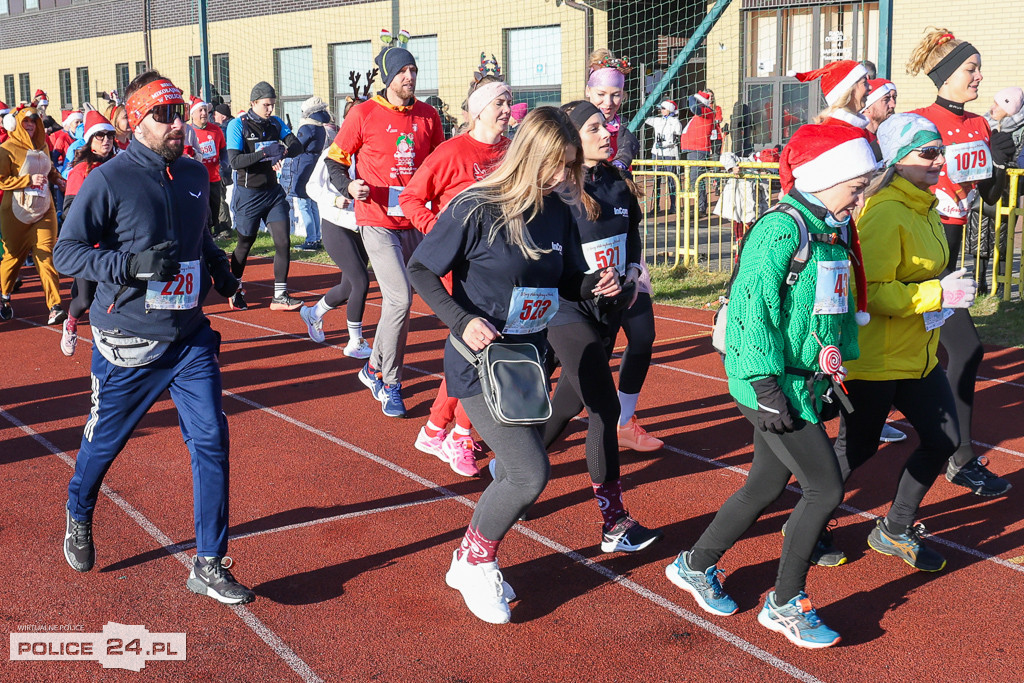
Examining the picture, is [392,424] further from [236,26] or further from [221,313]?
[236,26]

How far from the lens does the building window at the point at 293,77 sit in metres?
28.1

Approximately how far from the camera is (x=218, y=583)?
4.25 metres

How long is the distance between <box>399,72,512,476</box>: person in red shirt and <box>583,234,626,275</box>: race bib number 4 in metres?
1.10

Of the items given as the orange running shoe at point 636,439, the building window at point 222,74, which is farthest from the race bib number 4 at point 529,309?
the building window at point 222,74

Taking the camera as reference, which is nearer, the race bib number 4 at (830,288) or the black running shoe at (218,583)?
the race bib number 4 at (830,288)

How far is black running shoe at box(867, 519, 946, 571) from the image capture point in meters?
4.61

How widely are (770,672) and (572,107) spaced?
272cm

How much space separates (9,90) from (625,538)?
41589 mm

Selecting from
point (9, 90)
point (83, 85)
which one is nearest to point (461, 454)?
point (83, 85)

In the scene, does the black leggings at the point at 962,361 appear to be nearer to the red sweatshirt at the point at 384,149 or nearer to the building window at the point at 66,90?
the red sweatshirt at the point at 384,149

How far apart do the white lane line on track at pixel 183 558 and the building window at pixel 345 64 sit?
21044 mm

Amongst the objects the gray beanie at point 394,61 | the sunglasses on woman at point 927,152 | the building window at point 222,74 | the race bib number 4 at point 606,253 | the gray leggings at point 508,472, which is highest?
Answer: the building window at point 222,74

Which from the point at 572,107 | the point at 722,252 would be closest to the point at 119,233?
the point at 572,107

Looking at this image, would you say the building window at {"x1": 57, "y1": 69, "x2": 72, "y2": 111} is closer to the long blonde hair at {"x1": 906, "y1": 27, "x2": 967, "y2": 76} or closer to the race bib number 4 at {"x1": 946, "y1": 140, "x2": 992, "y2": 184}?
the long blonde hair at {"x1": 906, "y1": 27, "x2": 967, "y2": 76}
